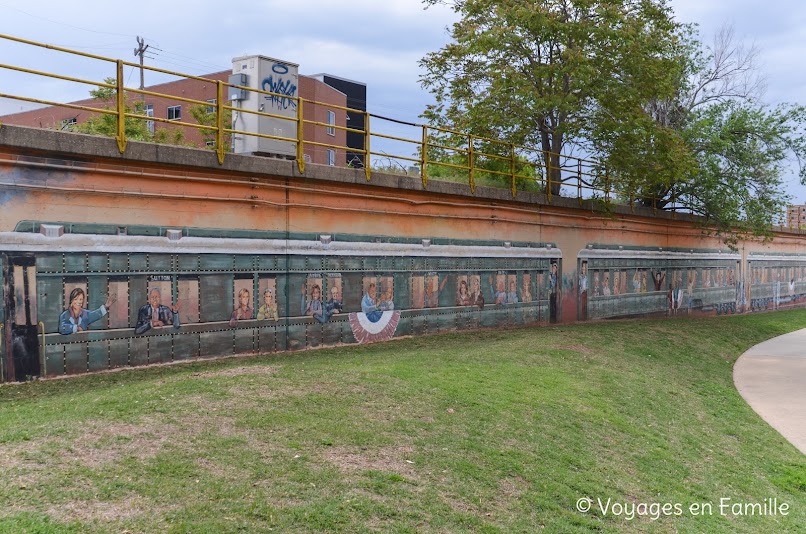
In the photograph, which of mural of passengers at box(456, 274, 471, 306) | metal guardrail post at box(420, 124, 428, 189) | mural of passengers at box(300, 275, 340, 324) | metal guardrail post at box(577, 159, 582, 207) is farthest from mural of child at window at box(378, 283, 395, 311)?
metal guardrail post at box(577, 159, 582, 207)

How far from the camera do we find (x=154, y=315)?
11578mm

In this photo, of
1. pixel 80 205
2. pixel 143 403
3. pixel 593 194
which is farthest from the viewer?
pixel 593 194

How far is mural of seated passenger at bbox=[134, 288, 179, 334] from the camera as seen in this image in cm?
1144

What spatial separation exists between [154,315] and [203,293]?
931 millimetres

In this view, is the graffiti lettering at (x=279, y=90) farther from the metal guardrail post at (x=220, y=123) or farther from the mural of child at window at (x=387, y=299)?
the mural of child at window at (x=387, y=299)

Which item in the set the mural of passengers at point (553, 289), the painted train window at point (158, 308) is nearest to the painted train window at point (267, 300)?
the painted train window at point (158, 308)

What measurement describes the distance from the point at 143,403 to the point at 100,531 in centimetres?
314

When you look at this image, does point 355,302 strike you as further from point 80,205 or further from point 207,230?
point 80,205

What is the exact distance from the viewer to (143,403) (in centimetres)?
849

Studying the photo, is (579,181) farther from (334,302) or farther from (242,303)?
(242,303)

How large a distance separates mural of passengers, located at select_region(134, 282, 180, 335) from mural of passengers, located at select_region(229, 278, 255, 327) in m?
1.17

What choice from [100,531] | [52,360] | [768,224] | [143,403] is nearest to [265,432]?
[143,403]

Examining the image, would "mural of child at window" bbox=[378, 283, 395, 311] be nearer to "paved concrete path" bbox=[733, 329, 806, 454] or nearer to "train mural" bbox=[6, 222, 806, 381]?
"train mural" bbox=[6, 222, 806, 381]

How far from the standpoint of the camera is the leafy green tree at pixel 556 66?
2050 cm
